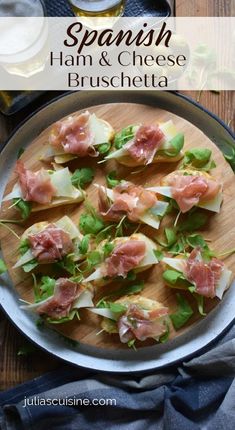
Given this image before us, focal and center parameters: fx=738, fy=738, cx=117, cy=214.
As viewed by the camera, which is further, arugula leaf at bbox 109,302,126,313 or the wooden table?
the wooden table

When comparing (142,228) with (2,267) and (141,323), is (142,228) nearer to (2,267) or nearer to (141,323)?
(141,323)

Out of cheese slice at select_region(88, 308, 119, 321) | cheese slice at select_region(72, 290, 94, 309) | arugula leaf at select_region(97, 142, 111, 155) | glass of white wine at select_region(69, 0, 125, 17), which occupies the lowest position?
cheese slice at select_region(88, 308, 119, 321)

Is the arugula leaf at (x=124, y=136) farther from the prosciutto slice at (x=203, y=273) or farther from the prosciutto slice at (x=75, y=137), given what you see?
the prosciutto slice at (x=203, y=273)

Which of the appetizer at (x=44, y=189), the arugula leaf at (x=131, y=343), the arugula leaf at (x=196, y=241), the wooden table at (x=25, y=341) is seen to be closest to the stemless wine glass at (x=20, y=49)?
the wooden table at (x=25, y=341)

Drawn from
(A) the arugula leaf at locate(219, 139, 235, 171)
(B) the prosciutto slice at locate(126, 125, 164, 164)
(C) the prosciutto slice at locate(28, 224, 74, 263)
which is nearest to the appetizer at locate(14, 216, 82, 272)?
(C) the prosciutto slice at locate(28, 224, 74, 263)

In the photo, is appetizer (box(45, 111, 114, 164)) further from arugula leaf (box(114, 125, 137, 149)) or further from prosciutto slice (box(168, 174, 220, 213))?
prosciutto slice (box(168, 174, 220, 213))

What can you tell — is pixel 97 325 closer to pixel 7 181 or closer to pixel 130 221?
pixel 130 221

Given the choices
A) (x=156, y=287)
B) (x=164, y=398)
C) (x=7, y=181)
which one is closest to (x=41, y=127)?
(x=7, y=181)

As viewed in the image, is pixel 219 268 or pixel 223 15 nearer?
pixel 219 268
